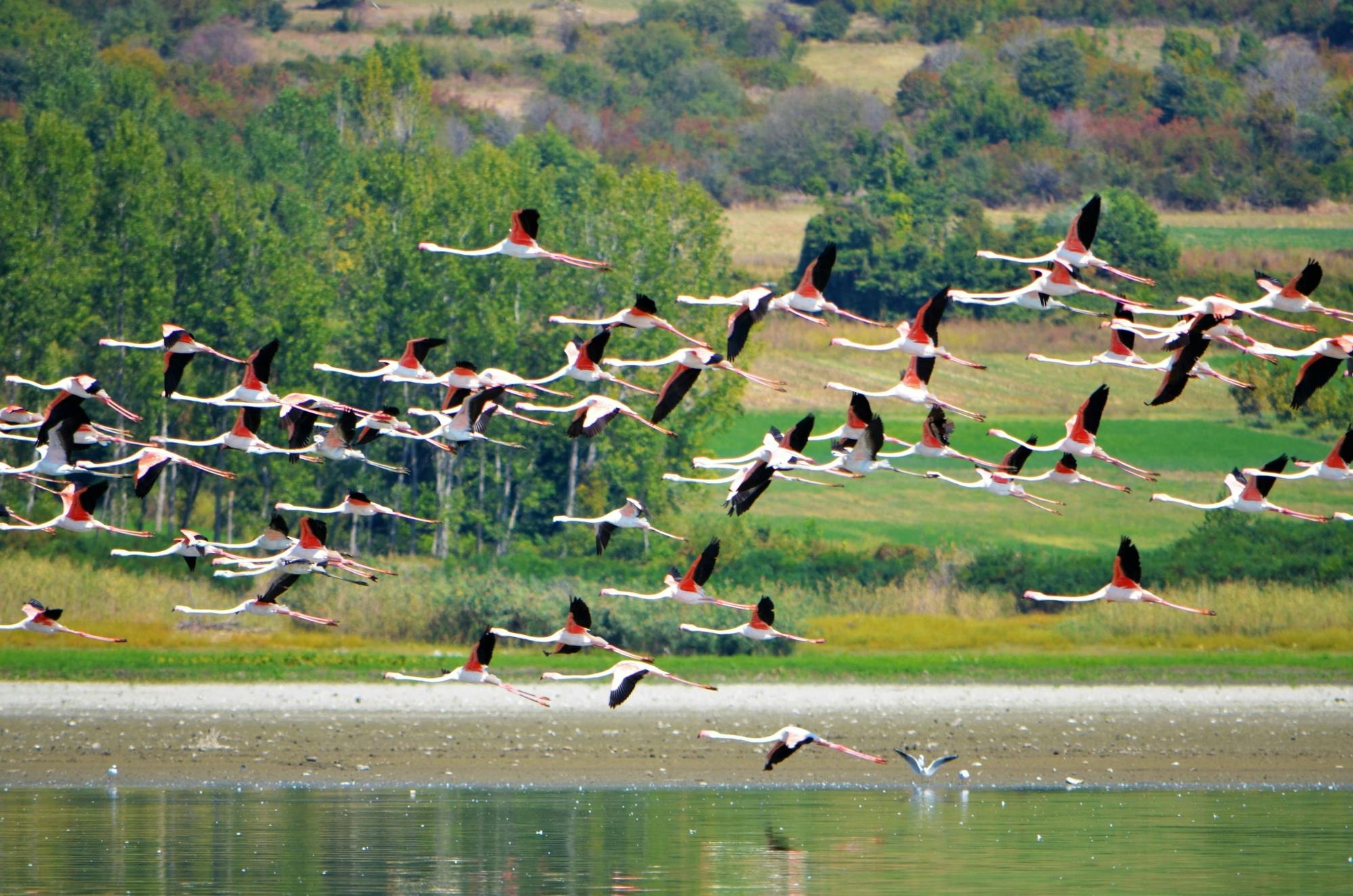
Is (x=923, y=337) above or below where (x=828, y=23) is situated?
above

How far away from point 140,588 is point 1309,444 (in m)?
39.1

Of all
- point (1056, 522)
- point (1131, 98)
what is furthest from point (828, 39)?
point (1056, 522)

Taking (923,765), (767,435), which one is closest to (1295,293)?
(767,435)

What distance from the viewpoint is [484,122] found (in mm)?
112688

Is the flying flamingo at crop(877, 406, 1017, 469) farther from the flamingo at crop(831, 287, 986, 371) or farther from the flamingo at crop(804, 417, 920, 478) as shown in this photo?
the flamingo at crop(831, 287, 986, 371)

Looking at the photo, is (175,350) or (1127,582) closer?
(1127,582)

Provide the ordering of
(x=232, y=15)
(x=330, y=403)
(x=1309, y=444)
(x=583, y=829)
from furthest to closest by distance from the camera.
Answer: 1. (x=232, y=15)
2. (x=1309, y=444)
3. (x=583, y=829)
4. (x=330, y=403)

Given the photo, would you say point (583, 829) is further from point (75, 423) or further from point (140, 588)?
point (140, 588)

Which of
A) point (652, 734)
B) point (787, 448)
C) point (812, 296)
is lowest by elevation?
point (652, 734)

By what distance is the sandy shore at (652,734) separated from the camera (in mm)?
27719

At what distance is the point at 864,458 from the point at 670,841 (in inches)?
195

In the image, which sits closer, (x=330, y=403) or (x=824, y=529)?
(x=330, y=403)

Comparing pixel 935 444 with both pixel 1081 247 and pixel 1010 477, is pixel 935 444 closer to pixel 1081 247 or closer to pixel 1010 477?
pixel 1010 477

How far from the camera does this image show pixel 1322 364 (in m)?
19.5
